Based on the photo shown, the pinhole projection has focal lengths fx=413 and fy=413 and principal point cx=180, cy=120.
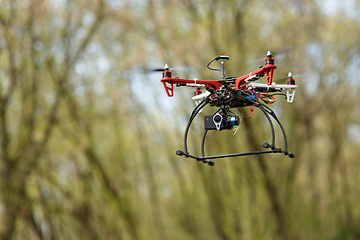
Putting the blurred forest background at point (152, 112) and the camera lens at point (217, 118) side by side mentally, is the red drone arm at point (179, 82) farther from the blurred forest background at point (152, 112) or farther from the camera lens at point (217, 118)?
the blurred forest background at point (152, 112)

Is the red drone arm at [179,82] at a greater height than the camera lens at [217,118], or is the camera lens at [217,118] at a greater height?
the red drone arm at [179,82]

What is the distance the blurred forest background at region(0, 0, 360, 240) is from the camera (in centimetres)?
1253

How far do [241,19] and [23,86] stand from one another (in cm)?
735

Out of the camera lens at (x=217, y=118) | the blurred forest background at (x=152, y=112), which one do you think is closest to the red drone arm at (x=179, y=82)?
the camera lens at (x=217, y=118)

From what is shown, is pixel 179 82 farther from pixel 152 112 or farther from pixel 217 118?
pixel 152 112

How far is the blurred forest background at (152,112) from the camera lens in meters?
12.5

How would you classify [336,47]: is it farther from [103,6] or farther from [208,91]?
[208,91]

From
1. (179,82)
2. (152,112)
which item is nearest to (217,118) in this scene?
(179,82)

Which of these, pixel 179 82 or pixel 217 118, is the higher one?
pixel 179 82

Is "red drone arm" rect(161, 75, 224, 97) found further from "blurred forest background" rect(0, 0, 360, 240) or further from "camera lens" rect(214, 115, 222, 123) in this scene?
"blurred forest background" rect(0, 0, 360, 240)

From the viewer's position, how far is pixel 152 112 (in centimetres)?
1809

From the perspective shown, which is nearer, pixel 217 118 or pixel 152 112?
pixel 217 118

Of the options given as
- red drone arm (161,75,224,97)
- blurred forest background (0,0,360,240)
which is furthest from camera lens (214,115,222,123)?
blurred forest background (0,0,360,240)

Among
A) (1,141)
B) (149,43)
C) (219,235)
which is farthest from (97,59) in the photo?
(219,235)
